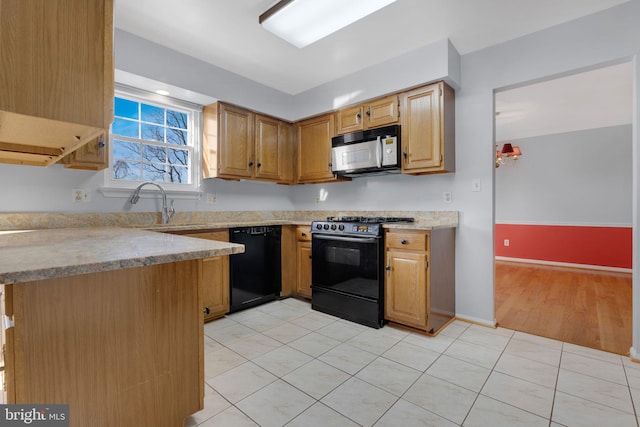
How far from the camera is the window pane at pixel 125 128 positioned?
2787 mm

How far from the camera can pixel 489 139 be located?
2.72m

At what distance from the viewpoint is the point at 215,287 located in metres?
2.85

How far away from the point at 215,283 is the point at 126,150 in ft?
4.93

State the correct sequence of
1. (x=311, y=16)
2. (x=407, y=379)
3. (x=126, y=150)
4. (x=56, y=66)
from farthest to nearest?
(x=126, y=150) → (x=311, y=16) → (x=407, y=379) → (x=56, y=66)

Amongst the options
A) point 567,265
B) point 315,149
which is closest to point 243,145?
point 315,149

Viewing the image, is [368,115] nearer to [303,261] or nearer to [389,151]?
[389,151]

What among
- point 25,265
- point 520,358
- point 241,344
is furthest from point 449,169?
point 25,265

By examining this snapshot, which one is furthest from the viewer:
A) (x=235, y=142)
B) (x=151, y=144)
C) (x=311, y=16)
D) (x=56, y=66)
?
(x=235, y=142)

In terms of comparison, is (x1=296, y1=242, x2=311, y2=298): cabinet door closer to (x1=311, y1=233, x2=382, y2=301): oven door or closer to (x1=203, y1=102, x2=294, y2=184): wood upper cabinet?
(x1=311, y1=233, x2=382, y2=301): oven door

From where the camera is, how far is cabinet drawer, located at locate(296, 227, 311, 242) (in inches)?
134

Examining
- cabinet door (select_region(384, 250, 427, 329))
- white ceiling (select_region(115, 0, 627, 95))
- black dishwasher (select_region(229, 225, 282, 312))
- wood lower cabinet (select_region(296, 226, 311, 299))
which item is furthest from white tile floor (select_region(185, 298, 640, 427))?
white ceiling (select_region(115, 0, 627, 95))

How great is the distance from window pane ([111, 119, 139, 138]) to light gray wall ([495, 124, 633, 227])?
19.8 ft

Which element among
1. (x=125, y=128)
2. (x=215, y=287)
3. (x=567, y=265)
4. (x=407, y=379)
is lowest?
(x=407, y=379)

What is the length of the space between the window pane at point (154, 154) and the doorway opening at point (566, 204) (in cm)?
362
